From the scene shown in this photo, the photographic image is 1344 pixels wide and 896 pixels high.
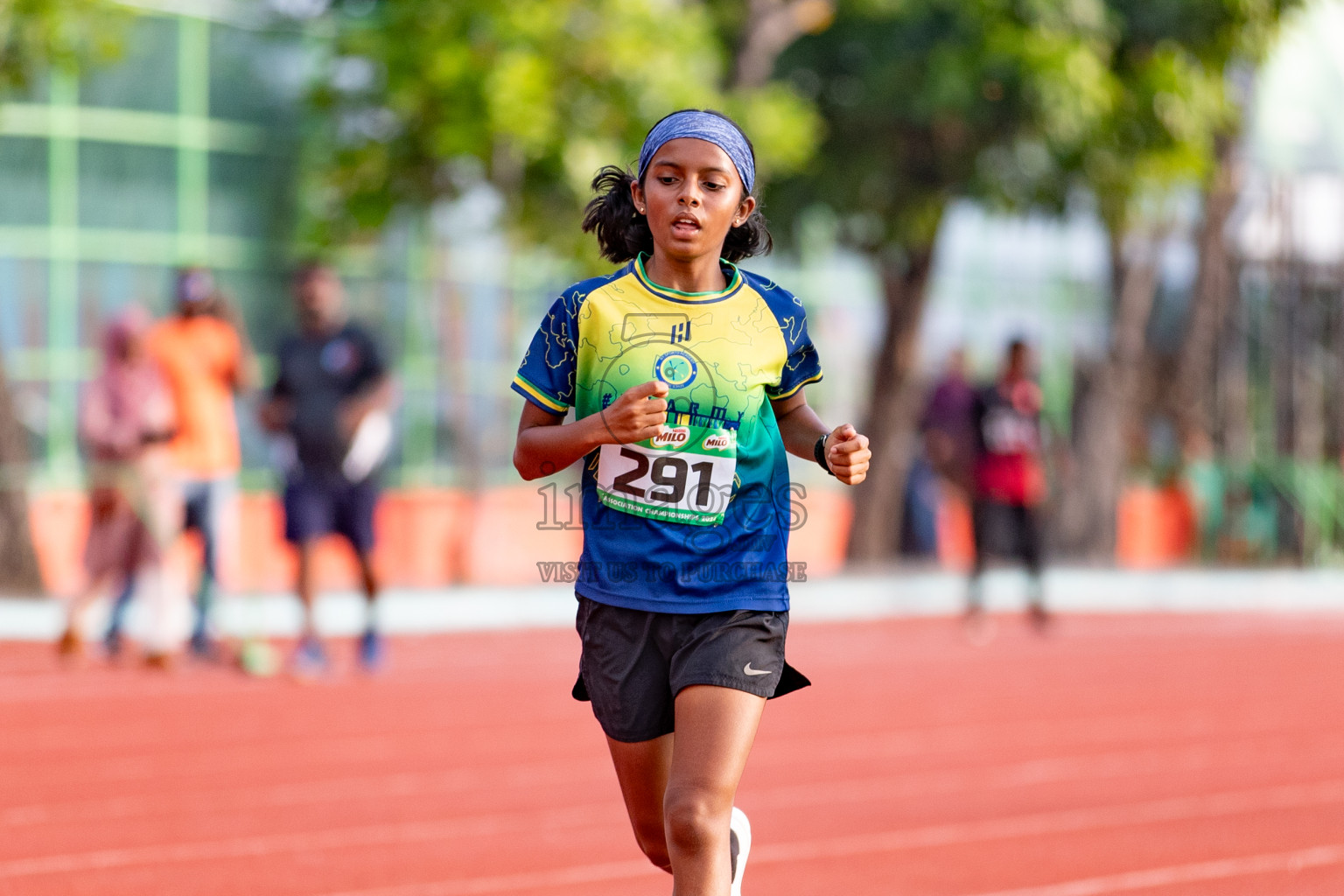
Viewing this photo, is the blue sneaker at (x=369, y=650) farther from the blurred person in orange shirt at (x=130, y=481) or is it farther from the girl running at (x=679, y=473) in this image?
the girl running at (x=679, y=473)

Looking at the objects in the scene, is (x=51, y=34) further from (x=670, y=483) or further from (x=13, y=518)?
(x=670, y=483)

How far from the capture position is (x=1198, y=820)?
6789 millimetres

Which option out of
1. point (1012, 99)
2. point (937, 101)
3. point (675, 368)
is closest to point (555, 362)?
point (675, 368)

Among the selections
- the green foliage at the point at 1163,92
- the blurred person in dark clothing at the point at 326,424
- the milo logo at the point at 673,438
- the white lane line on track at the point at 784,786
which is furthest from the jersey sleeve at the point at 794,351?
the green foliage at the point at 1163,92

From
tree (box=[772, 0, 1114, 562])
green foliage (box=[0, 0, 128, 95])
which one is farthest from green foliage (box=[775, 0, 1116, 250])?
green foliage (box=[0, 0, 128, 95])

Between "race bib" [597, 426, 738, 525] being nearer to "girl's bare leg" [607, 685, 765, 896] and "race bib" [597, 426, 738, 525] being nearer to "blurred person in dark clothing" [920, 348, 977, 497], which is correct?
"girl's bare leg" [607, 685, 765, 896]

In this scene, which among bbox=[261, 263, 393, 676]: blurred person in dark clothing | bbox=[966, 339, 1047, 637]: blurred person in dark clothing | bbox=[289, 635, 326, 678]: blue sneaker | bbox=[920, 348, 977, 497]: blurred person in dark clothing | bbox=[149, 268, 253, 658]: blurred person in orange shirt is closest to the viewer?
bbox=[261, 263, 393, 676]: blurred person in dark clothing

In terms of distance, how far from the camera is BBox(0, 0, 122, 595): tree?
13.1 metres

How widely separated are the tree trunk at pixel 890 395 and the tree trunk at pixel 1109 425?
3.41 metres

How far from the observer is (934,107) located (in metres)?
17.0

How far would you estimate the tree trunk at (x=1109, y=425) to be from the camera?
75.0ft

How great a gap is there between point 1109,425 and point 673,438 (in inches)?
779

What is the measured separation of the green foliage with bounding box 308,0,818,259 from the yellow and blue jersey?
11.3m

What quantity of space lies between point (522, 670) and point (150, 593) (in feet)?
7.28
